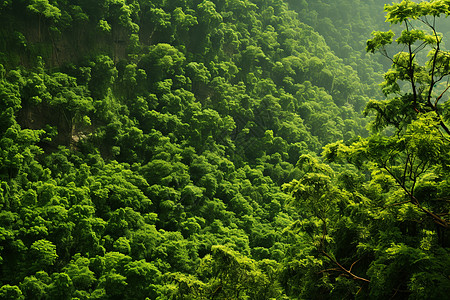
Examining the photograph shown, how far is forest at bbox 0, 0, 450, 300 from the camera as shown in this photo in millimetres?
7414

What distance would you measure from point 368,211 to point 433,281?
2.35 meters

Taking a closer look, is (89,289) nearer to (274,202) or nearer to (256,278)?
(256,278)

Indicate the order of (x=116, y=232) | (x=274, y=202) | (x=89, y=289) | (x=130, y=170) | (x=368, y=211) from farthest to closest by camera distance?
(x=274, y=202) < (x=130, y=170) < (x=116, y=232) < (x=89, y=289) < (x=368, y=211)

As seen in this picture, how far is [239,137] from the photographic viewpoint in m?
29.8

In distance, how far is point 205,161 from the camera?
24.2 m

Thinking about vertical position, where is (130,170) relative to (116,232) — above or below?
above

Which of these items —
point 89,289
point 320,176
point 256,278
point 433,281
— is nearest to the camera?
point 433,281

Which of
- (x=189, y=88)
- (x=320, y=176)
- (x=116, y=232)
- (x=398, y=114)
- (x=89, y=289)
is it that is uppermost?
(x=189, y=88)

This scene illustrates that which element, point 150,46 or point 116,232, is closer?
point 116,232

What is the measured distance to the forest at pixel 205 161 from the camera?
7.41 metres

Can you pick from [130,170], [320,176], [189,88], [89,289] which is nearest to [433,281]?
[320,176]

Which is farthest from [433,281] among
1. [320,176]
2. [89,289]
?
[89,289]

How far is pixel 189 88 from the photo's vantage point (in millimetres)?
27875

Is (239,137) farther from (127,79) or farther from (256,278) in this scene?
(256,278)
